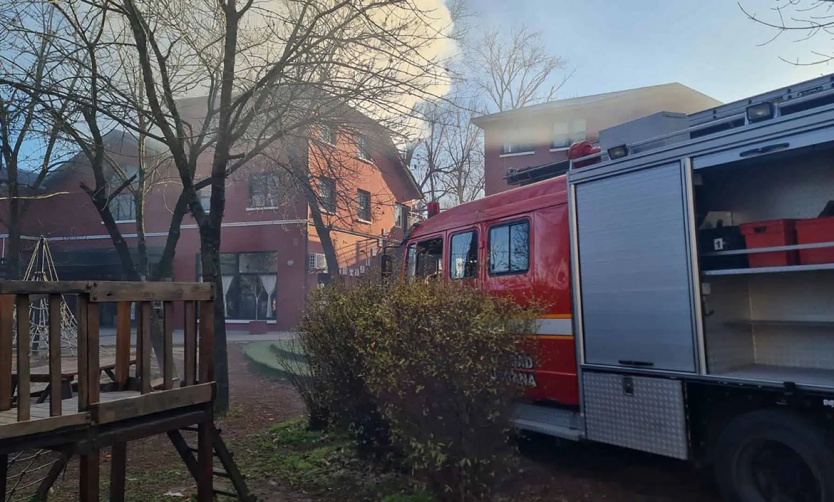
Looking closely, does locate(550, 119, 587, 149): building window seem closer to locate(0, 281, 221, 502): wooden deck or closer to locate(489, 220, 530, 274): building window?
locate(489, 220, 530, 274): building window

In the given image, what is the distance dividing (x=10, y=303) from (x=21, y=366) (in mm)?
373

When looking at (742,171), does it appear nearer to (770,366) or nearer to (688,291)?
(688,291)

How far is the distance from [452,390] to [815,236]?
2744 mm

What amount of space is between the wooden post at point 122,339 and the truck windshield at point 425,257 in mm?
3900

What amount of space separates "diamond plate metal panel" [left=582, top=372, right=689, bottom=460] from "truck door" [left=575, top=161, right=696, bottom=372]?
0.15 meters

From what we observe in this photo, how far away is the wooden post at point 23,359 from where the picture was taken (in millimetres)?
3604

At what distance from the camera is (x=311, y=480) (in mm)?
5793

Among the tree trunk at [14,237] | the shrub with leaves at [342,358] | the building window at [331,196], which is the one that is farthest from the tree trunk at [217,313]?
the tree trunk at [14,237]

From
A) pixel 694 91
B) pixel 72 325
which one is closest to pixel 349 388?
pixel 72 325

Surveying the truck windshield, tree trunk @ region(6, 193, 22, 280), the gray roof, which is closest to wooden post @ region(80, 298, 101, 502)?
the truck windshield

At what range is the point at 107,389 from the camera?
5367mm

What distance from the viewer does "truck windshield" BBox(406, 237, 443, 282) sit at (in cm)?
807

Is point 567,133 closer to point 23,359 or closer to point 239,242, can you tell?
point 239,242

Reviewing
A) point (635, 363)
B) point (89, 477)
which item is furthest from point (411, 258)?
point (89, 477)
